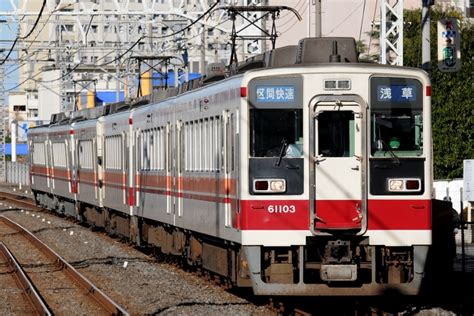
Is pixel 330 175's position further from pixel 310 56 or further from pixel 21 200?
pixel 21 200

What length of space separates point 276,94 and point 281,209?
1170 mm

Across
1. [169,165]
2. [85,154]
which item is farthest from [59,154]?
[169,165]

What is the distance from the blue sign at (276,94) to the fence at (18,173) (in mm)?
49620

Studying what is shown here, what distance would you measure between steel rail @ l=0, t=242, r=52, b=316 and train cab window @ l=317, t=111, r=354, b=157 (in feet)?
11.6

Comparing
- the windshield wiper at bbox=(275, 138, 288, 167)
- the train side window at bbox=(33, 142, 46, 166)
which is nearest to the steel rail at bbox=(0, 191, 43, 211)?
the train side window at bbox=(33, 142, 46, 166)

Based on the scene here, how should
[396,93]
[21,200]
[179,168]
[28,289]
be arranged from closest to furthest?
[396,93]
[28,289]
[179,168]
[21,200]

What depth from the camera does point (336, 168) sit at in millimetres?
12688

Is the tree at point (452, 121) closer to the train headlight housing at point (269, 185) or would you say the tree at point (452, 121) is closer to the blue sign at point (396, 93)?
the blue sign at point (396, 93)

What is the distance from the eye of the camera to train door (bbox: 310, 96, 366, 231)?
12672 mm

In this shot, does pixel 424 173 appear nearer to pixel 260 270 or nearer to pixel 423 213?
pixel 423 213

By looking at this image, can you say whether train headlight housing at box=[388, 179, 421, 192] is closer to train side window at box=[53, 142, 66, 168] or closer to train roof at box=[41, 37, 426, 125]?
train roof at box=[41, 37, 426, 125]

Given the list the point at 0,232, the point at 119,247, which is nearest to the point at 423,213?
the point at 119,247

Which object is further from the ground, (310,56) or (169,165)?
(310,56)

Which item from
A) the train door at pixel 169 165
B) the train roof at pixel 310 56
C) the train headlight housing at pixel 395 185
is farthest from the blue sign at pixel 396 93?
the train door at pixel 169 165
